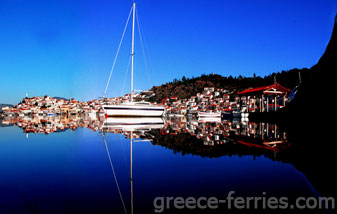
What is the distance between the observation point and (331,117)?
30.3 feet

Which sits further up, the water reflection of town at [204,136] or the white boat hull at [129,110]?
the white boat hull at [129,110]

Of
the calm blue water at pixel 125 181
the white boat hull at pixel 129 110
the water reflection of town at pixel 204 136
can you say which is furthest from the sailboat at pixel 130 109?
the calm blue water at pixel 125 181

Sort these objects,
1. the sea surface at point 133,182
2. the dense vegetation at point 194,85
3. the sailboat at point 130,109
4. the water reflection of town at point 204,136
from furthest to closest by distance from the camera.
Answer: the dense vegetation at point 194,85 → the sailboat at point 130,109 → the water reflection of town at point 204,136 → the sea surface at point 133,182

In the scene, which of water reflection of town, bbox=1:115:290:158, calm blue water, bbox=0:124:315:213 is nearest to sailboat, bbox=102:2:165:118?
water reflection of town, bbox=1:115:290:158

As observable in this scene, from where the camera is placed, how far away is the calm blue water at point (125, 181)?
7.64ft

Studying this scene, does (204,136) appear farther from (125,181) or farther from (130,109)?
(130,109)

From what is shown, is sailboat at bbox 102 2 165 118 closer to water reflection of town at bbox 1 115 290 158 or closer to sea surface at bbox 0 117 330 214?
water reflection of town at bbox 1 115 290 158

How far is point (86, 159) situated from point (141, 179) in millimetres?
1959

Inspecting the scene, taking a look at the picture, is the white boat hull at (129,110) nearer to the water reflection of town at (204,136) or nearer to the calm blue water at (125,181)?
the water reflection of town at (204,136)

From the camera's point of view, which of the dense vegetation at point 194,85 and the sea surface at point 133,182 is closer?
the sea surface at point 133,182

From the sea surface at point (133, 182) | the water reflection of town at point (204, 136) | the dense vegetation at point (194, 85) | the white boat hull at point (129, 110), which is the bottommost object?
the sea surface at point (133, 182)

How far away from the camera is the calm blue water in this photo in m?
2.33

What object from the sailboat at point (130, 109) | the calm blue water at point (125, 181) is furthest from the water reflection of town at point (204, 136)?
the sailboat at point (130, 109)

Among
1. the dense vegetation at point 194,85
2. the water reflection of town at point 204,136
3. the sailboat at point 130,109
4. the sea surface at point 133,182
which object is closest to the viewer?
the sea surface at point 133,182
